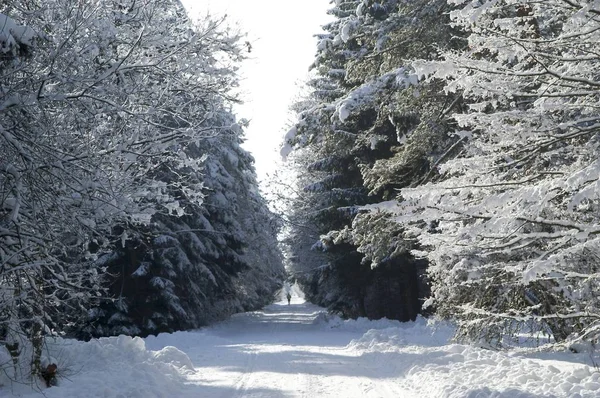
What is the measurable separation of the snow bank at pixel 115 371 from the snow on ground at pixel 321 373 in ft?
0.05

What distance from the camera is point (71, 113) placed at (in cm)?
823

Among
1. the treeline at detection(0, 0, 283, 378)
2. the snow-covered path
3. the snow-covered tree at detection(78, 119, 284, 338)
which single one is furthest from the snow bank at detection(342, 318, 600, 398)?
the snow-covered tree at detection(78, 119, 284, 338)

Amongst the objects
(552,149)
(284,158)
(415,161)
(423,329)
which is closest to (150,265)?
(423,329)

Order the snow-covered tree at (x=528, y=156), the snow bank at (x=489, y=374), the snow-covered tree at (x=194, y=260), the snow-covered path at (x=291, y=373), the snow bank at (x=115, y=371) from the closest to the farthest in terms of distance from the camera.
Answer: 1. the snow-covered tree at (x=528, y=156)
2. the snow bank at (x=489, y=374)
3. the snow bank at (x=115, y=371)
4. the snow-covered path at (x=291, y=373)
5. the snow-covered tree at (x=194, y=260)

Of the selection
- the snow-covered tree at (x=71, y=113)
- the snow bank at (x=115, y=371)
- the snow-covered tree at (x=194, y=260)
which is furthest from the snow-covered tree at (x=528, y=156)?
the snow-covered tree at (x=194, y=260)

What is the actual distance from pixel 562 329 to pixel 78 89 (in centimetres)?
915

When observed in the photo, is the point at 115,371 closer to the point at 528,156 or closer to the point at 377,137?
the point at 528,156

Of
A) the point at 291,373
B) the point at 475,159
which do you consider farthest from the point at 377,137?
the point at 475,159

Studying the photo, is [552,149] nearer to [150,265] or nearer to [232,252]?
[150,265]

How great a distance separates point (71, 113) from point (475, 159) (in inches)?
207

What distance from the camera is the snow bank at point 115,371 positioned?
881 centimetres

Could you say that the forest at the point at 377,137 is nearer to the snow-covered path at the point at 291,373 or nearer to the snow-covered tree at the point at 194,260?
the snow-covered path at the point at 291,373

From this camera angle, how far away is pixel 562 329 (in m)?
11.2

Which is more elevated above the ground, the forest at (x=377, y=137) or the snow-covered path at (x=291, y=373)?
the forest at (x=377, y=137)
